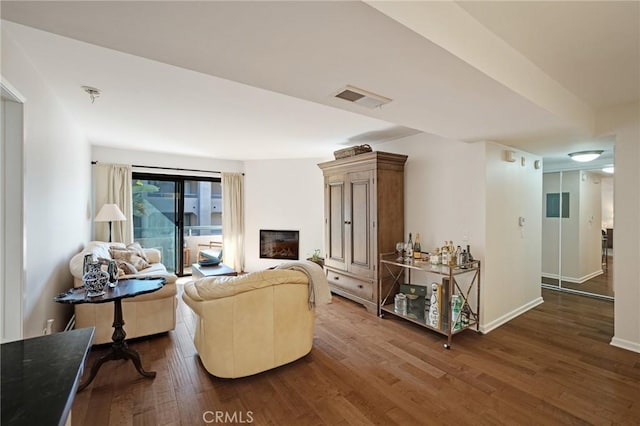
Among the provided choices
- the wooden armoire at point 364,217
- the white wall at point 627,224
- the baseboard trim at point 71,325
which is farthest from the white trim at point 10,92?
the white wall at point 627,224

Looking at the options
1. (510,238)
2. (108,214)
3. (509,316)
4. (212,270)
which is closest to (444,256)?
(510,238)

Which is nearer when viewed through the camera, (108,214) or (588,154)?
(588,154)

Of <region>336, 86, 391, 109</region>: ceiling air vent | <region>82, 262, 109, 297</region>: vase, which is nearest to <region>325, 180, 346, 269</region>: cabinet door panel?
<region>336, 86, 391, 109</region>: ceiling air vent

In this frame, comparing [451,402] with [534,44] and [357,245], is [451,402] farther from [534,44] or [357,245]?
[534,44]

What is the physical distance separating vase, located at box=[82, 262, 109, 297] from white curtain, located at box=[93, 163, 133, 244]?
10.5 feet

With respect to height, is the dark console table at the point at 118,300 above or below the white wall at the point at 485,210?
below

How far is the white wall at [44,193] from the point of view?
2020mm

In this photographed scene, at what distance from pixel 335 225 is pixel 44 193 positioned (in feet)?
10.8

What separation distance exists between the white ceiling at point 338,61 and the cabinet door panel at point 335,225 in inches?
47.4

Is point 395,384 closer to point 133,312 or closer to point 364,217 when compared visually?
point 364,217

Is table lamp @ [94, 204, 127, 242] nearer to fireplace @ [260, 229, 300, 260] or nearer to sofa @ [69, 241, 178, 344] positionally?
sofa @ [69, 241, 178, 344]

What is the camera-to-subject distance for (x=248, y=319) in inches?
89.7

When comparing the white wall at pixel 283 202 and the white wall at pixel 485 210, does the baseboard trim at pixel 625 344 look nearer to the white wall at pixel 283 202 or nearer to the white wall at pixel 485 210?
the white wall at pixel 485 210

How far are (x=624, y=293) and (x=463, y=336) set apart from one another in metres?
1.59
